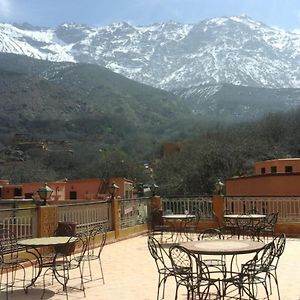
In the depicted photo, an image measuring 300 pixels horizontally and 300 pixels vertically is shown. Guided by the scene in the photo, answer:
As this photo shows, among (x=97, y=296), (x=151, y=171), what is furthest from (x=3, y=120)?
(x=97, y=296)

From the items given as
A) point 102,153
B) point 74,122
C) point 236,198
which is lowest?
point 236,198

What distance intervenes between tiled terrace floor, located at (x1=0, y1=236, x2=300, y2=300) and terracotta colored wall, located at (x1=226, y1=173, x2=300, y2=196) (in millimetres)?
11682

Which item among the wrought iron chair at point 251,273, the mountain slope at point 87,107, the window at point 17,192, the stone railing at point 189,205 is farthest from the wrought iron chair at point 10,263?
the mountain slope at point 87,107

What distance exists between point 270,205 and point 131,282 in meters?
8.03

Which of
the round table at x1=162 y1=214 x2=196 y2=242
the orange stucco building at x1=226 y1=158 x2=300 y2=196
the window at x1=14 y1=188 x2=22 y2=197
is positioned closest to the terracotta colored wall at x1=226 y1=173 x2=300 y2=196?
the orange stucco building at x1=226 y1=158 x2=300 y2=196

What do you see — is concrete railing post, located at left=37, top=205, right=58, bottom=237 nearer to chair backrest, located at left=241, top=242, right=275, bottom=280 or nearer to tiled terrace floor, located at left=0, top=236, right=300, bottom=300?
tiled terrace floor, located at left=0, top=236, right=300, bottom=300

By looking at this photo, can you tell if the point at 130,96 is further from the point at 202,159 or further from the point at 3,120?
the point at 202,159

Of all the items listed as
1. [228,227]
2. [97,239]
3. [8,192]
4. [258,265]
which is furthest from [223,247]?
[8,192]

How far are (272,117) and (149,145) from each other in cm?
2873

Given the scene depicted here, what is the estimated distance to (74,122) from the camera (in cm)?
8894

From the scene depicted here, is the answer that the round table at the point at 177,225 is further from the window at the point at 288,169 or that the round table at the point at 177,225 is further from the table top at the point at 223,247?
the window at the point at 288,169

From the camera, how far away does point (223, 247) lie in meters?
5.84

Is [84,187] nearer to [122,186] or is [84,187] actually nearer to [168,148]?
[122,186]

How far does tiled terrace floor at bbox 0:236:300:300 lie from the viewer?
6527 mm
